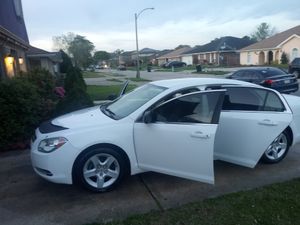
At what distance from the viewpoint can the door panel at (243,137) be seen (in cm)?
453

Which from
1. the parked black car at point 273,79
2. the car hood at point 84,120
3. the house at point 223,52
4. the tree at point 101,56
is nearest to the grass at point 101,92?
the parked black car at point 273,79

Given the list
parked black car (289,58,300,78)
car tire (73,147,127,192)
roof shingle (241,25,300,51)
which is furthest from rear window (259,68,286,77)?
roof shingle (241,25,300,51)

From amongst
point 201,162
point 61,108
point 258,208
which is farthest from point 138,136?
point 61,108

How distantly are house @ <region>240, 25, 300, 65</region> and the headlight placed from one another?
135ft

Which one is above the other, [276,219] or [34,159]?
[34,159]

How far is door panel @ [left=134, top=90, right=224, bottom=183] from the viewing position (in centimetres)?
394

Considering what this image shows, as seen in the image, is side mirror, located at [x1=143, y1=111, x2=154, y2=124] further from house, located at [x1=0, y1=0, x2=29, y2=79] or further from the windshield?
house, located at [x1=0, y1=0, x2=29, y2=79]

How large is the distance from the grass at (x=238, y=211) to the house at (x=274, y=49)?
4022cm

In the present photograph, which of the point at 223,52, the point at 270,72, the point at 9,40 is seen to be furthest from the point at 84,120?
the point at 223,52

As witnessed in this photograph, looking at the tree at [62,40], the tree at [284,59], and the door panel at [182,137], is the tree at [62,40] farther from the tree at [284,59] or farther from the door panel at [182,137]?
the door panel at [182,137]

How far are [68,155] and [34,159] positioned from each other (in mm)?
625

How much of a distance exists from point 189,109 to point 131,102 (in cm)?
102

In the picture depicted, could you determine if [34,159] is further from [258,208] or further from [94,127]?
[258,208]

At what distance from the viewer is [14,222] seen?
3523mm
